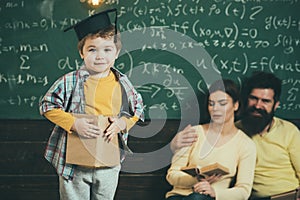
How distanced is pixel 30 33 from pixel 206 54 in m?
1.04

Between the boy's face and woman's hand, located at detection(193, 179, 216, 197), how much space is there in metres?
0.84

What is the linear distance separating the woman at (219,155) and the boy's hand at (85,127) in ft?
1.71

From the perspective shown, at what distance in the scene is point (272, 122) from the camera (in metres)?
3.37

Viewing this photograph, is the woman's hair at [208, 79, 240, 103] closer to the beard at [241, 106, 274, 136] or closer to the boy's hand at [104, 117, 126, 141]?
the beard at [241, 106, 274, 136]

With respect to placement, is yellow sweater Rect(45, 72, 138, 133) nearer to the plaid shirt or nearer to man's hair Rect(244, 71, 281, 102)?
the plaid shirt

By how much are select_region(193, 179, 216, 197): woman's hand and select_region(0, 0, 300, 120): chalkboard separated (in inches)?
16.5

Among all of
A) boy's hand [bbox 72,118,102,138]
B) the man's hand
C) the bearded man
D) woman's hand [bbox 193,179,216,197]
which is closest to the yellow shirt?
the bearded man

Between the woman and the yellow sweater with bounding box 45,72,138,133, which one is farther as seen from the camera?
the woman

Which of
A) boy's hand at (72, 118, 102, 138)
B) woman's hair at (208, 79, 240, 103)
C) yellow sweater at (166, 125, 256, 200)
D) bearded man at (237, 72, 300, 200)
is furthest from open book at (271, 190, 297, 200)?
boy's hand at (72, 118, 102, 138)

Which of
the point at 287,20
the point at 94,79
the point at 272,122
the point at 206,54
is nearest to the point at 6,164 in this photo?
the point at 94,79

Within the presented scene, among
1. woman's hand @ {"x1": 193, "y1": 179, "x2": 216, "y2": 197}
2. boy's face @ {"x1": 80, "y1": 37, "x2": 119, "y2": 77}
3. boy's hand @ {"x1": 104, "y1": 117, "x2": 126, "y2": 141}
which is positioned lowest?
woman's hand @ {"x1": 193, "y1": 179, "x2": 216, "y2": 197}

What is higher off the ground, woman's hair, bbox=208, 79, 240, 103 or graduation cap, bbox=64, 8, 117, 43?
graduation cap, bbox=64, 8, 117, 43

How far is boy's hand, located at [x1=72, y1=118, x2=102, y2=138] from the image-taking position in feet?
10.3

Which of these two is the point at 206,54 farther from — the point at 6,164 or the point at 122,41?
the point at 6,164
